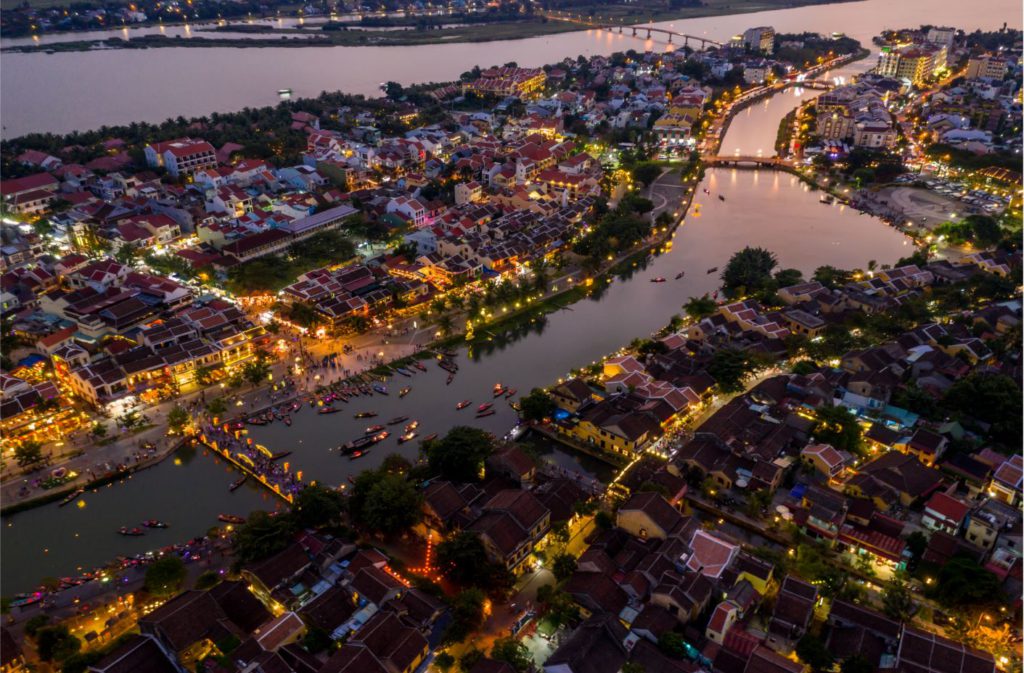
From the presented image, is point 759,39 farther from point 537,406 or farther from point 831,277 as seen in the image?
point 537,406

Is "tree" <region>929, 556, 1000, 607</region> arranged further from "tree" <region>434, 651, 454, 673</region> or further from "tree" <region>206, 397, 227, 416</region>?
"tree" <region>206, 397, 227, 416</region>

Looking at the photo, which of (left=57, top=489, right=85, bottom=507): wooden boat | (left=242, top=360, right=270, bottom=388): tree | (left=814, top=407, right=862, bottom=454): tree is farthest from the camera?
(left=242, top=360, right=270, bottom=388): tree

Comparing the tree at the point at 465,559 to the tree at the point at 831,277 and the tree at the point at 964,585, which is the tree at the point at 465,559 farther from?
the tree at the point at 831,277

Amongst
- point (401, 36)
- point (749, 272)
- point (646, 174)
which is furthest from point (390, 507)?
point (401, 36)

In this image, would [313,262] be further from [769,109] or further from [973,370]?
[769,109]

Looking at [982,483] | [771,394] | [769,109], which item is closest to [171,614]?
[771,394]

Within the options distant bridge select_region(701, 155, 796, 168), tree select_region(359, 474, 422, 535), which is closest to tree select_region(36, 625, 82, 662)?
tree select_region(359, 474, 422, 535)
